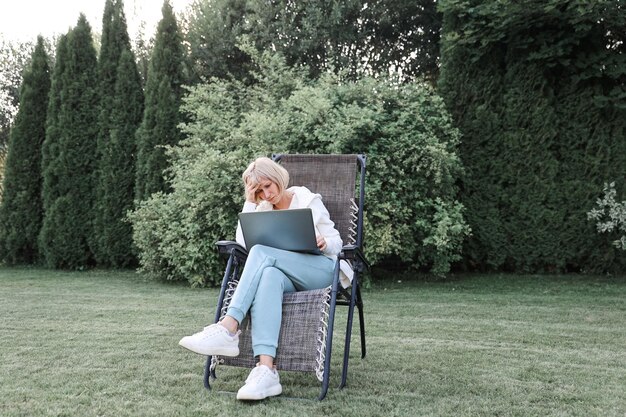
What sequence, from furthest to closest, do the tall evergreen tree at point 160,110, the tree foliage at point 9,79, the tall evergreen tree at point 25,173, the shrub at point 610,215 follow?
the tree foliage at point 9,79, the tall evergreen tree at point 25,173, the tall evergreen tree at point 160,110, the shrub at point 610,215

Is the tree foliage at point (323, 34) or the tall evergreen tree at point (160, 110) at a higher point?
the tree foliage at point (323, 34)

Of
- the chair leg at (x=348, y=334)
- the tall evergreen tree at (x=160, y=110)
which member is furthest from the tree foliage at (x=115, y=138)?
the chair leg at (x=348, y=334)

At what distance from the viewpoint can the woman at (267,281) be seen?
7.95 ft

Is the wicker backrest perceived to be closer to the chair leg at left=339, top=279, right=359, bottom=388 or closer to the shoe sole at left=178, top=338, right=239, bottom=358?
the chair leg at left=339, top=279, right=359, bottom=388

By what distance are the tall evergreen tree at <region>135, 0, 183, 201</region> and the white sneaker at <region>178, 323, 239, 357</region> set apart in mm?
5613

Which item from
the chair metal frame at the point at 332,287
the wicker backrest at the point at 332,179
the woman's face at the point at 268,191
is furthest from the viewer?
the wicker backrest at the point at 332,179

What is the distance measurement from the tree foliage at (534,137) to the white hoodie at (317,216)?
14.3ft

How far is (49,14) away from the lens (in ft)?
40.8

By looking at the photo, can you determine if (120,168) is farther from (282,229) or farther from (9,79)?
(282,229)

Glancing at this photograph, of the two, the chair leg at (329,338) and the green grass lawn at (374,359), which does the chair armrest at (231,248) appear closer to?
the chair leg at (329,338)

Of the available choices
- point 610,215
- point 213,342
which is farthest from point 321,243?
point 610,215

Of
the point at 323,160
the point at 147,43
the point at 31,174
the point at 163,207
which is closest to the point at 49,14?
the point at 147,43

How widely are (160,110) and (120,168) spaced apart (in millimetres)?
998

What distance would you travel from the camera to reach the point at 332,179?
3.26 metres
